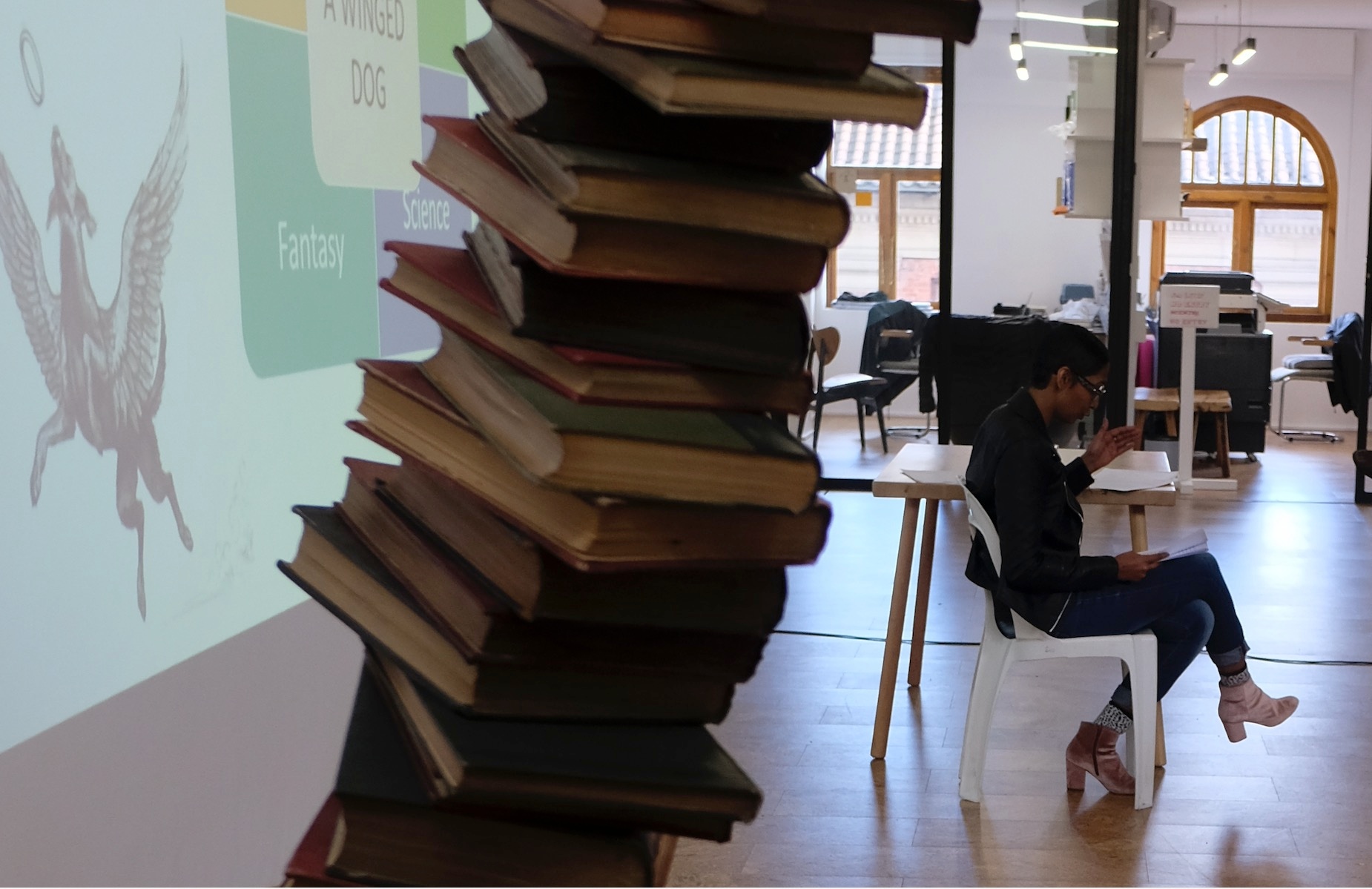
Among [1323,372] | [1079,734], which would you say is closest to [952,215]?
[1323,372]

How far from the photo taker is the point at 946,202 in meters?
7.66

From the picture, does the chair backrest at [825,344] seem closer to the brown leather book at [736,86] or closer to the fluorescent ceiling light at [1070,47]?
the fluorescent ceiling light at [1070,47]

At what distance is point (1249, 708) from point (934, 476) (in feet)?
3.05

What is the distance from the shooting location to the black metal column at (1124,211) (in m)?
7.25

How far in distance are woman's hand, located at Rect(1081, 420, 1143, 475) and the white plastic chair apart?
0.29 metres

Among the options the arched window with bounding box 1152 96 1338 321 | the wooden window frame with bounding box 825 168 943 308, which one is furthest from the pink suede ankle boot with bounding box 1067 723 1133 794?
the arched window with bounding box 1152 96 1338 321

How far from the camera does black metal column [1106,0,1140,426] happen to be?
725 centimetres

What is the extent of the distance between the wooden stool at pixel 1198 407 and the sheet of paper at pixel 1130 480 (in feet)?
14.9

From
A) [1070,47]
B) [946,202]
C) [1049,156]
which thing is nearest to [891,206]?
[1049,156]

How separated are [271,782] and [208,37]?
1.11 meters

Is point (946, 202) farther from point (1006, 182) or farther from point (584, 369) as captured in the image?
point (584, 369)

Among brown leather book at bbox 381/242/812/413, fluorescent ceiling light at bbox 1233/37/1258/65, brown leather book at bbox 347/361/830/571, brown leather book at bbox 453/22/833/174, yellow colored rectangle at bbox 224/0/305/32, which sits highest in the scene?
fluorescent ceiling light at bbox 1233/37/1258/65

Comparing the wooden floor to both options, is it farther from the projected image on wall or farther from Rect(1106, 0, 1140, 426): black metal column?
Rect(1106, 0, 1140, 426): black metal column

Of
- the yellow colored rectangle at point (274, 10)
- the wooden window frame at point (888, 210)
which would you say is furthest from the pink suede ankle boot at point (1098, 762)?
the wooden window frame at point (888, 210)
